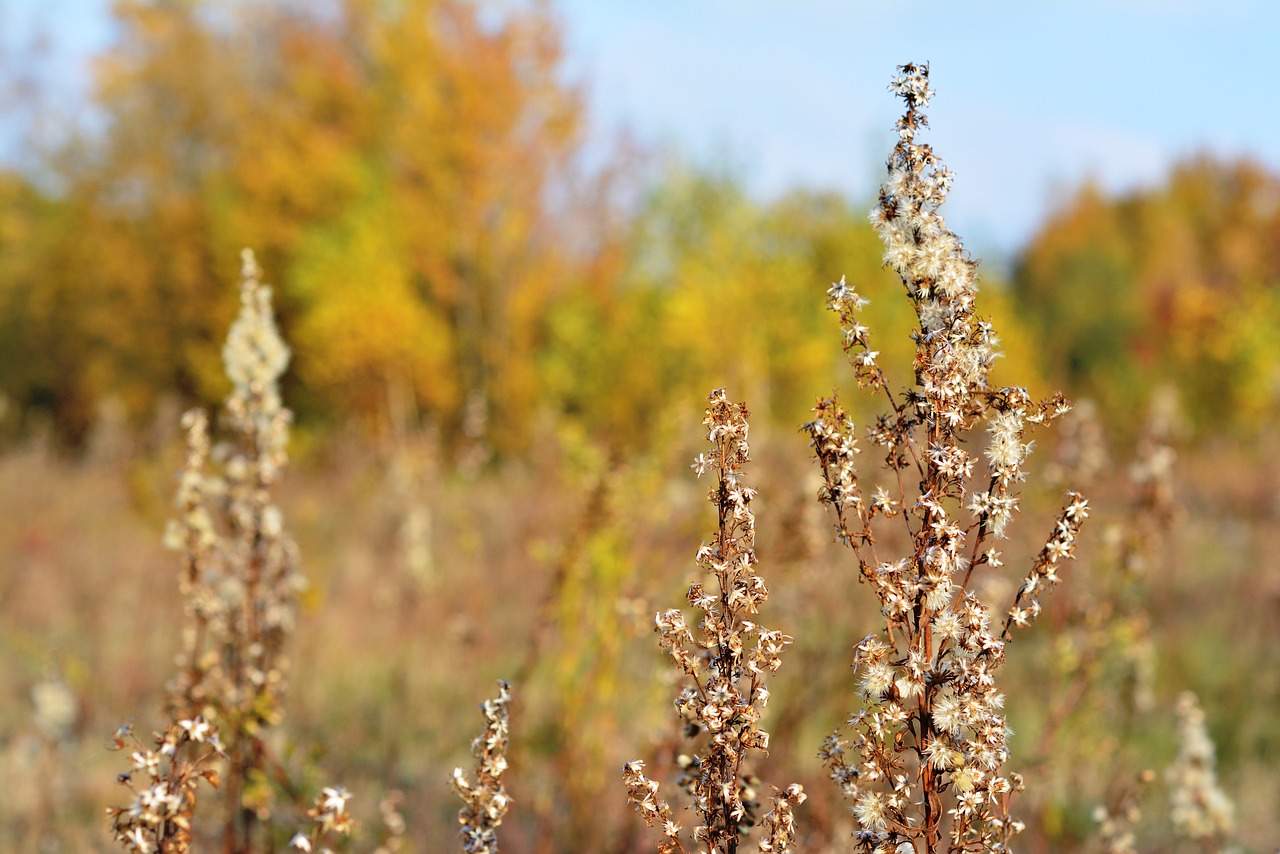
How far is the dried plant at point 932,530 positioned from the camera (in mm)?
1560

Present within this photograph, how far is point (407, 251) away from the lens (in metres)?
21.1

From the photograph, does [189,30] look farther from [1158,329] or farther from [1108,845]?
[1158,329]

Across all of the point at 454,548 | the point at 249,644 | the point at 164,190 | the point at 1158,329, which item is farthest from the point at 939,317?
the point at 1158,329

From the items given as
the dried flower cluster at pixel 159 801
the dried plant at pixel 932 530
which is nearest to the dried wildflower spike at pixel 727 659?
the dried plant at pixel 932 530

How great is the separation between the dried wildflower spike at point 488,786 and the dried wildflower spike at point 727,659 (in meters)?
0.28

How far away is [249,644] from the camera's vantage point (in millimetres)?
2842

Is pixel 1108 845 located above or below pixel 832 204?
below

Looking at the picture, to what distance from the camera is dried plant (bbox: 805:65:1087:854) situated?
5.12 ft

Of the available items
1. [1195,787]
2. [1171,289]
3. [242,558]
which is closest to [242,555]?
[242,558]

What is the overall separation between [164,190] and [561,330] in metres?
10.8

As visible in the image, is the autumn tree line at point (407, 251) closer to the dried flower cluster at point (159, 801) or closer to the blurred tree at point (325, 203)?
the blurred tree at point (325, 203)

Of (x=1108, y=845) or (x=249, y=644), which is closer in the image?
(x=249, y=644)

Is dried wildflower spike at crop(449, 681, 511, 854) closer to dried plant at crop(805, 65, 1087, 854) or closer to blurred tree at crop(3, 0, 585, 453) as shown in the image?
dried plant at crop(805, 65, 1087, 854)

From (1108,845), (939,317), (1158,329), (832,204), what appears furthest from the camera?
(1158,329)
